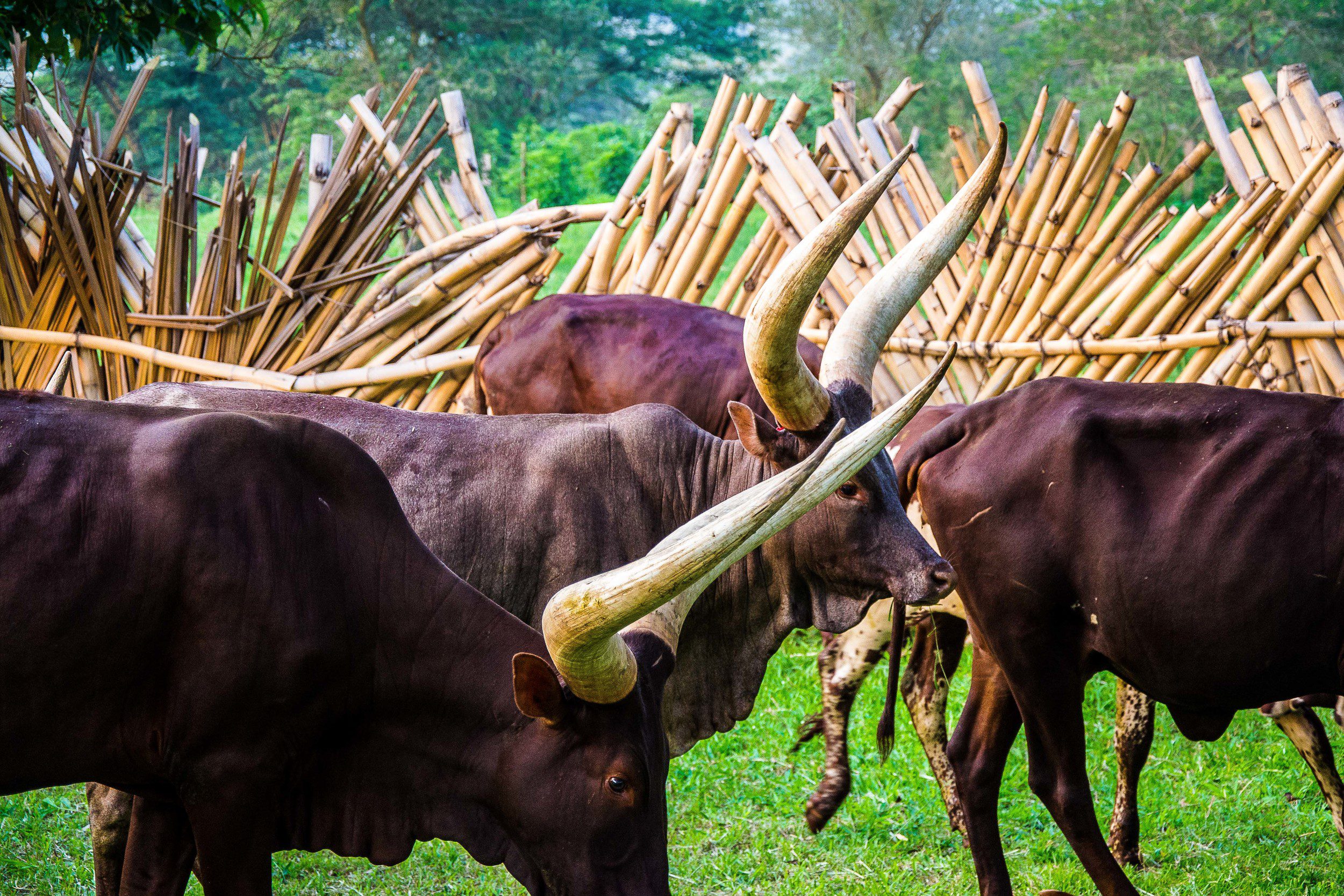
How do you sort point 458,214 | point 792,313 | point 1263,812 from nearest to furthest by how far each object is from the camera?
point 792,313, point 1263,812, point 458,214

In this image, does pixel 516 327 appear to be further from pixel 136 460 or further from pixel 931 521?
pixel 136 460

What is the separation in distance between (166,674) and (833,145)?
4867mm

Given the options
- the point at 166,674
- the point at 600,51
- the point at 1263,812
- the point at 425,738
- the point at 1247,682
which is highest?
the point at 166,674

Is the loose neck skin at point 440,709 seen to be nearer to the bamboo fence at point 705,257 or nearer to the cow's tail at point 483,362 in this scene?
the cow's tail at point 483,362

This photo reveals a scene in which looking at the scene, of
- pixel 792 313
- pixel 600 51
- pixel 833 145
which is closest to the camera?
pixel 792 313

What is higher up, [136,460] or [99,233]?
[136,460]

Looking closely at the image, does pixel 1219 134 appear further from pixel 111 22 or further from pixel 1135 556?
pixel 111 22

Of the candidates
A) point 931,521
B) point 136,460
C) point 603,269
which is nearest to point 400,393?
point 603,269

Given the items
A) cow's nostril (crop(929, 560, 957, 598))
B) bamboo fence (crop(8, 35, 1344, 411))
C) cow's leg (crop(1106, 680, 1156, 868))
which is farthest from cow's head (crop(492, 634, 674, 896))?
bamboo fence (crop(8, 35, 1344, 411))

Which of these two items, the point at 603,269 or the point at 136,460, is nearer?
the point at 136,460

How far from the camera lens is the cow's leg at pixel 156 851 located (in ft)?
8.59

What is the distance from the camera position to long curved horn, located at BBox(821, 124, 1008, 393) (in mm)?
3549

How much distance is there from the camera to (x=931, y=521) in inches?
147

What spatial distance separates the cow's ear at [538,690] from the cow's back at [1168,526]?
1.71m
